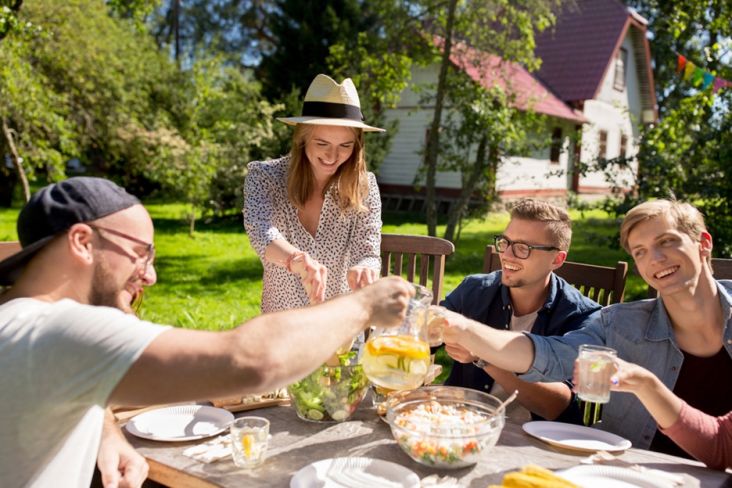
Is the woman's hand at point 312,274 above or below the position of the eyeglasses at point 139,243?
below

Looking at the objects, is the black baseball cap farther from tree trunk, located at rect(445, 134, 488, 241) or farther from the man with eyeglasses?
tree trunk, located at rect(445, 134, 488, 241)

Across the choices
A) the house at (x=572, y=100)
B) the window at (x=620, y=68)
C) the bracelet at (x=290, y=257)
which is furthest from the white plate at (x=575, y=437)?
the window at (x=620, y=68)

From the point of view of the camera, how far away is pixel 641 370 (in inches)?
75.4

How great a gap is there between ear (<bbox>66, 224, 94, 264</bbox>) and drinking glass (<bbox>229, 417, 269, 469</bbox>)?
669 mm

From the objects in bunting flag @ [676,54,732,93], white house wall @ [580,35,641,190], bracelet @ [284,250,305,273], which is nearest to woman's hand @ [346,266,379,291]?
bracelet @ [284,250,305,273]

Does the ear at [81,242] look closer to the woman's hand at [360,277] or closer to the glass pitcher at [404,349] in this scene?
the glass pitcher at [404,349]

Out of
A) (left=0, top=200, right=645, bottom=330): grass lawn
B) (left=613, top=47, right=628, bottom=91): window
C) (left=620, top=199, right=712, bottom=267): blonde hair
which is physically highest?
(left=613, top=47, right=628, bottom=91): window

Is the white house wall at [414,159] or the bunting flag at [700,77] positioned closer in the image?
the bunting flag at [700,77]

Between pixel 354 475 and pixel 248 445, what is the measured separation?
305 mm

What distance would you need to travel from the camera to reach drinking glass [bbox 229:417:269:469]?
68.7 inches

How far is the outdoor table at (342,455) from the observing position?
172 centimetres

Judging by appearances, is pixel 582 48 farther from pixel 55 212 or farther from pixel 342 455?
pixel 55 212

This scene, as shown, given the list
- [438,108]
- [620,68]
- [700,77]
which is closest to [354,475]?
[700,77]

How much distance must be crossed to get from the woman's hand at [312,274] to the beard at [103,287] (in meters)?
1.05
